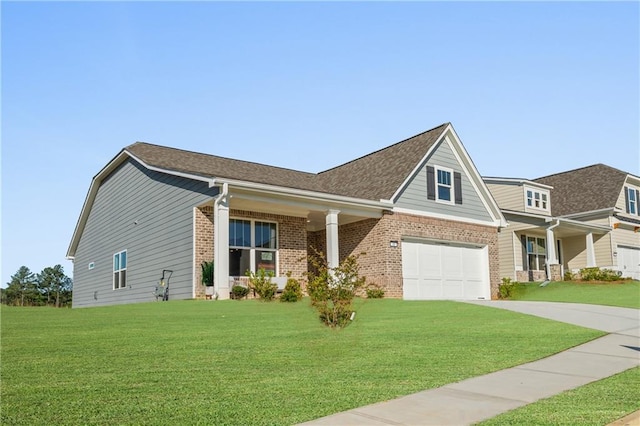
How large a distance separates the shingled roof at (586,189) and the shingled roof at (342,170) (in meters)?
14.9

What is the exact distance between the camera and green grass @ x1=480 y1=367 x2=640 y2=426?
5.03 meters

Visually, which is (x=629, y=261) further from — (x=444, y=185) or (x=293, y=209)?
(x=293, y=209)

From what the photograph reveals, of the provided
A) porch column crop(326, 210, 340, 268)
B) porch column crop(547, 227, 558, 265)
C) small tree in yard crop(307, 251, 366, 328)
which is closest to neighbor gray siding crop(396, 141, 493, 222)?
porch column crop(326, 210, 340, 268)

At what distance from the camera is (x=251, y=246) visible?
759 inches

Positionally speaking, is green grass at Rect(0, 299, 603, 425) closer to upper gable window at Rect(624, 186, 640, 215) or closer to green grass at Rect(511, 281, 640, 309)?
green grass at Rect(511, 281, 640, 309)

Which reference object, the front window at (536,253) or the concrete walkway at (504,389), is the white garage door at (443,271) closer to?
the front window at (536,253)

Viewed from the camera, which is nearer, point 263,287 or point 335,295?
point 335,295

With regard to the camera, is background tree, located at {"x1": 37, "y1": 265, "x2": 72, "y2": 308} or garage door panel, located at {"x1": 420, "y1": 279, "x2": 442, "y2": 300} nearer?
garage door panel, located at {"x1": 420, "y1": 279, "x2": 442, "y2": 300}

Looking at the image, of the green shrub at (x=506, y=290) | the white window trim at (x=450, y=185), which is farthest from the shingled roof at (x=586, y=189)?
the white window trim at (x=450, y=185)

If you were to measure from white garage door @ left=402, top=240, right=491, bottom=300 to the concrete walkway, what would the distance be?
412 inches

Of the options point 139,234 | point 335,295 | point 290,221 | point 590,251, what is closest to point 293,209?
point 290,221

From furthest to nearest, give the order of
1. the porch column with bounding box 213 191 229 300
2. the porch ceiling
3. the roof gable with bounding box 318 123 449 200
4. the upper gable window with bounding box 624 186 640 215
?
the upper gable window with bounding box 624 186 640 215, the roof gable with bounding box 318 123 449 200, the porch ceiling, the porch column with bounding box 213 191 229 300

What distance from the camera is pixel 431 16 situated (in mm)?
13688

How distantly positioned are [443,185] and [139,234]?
12.3 m
